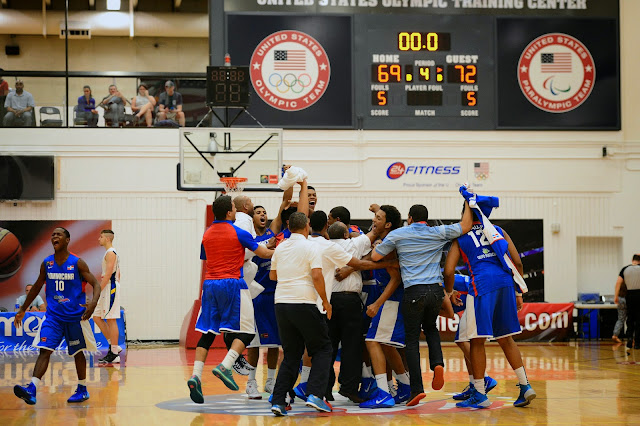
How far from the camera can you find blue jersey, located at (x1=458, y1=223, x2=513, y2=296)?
9.09m

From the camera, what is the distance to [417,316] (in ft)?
29.4

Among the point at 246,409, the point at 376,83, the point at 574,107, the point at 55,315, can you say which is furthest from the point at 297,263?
the point at 574,107

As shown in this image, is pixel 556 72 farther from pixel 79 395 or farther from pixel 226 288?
pixel 79 395

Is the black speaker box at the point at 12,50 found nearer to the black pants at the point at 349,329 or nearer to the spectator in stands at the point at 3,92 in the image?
the spectator in stands at the point at 3,92

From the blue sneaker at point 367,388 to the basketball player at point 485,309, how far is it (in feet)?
3.24

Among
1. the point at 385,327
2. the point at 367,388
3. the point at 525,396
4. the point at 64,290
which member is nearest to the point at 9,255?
the point at 64,290

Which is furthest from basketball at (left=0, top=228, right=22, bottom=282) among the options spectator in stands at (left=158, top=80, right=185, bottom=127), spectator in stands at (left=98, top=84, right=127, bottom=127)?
spectator in stands at (left=158, top=80, right=185, bottom=127)

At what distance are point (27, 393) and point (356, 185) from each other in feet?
37.9

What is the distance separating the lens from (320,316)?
28.0ft

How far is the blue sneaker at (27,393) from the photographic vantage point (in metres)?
9.28

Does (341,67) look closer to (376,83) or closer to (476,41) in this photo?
(376,83)

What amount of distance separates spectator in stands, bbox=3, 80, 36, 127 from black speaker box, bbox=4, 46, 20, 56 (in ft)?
20.9

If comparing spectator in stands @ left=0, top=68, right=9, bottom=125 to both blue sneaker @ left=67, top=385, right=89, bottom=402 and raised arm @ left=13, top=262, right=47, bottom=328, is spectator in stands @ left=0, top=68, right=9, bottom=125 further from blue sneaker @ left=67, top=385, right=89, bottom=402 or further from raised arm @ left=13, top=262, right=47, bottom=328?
blue sneaker @ left=67, top=385, right=89, bottom=402

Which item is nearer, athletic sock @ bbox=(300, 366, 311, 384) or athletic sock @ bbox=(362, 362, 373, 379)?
athletic sock @ bbox=(300, 366, 311, 384)
